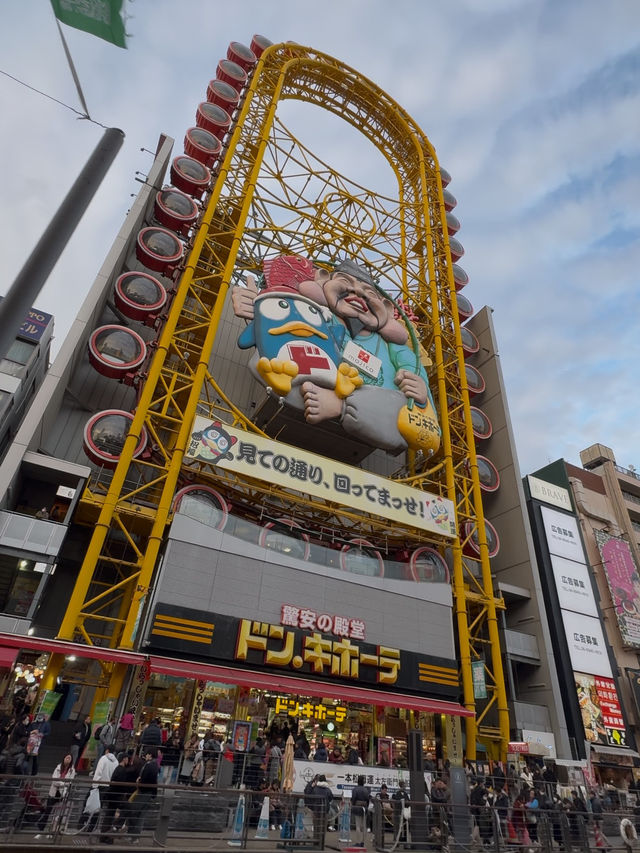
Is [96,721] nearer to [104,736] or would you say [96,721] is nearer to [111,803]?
[104,736]

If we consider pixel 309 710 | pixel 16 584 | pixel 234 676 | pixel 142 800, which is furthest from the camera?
pixel 16 584

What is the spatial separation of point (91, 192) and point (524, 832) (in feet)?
53.4

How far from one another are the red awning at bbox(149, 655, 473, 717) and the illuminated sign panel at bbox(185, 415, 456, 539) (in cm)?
720

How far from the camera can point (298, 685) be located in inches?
747

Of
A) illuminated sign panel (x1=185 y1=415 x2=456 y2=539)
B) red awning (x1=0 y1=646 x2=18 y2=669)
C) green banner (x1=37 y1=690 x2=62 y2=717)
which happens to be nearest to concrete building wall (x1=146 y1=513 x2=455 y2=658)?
illuminated sign panel (x1=185 y1=415 x2=456 y2=539)

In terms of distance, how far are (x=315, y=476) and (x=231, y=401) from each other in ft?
28.3

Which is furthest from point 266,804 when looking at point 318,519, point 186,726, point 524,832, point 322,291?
point 322,291

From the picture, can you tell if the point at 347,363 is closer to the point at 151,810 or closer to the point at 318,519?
the point at 318,519

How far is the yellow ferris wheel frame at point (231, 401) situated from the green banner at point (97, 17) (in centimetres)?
1632

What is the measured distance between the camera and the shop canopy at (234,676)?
15.8 metres

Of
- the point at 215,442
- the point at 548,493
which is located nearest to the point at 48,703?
the point at 215,442

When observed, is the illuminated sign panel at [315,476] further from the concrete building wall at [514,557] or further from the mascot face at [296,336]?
the concrete building wall at [514,557]

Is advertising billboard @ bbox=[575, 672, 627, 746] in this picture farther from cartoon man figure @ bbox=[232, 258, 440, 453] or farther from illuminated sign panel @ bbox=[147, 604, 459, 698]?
cartoon man figure @ bbox=[232, 258, 440, 453]

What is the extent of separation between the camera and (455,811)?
482 inches
